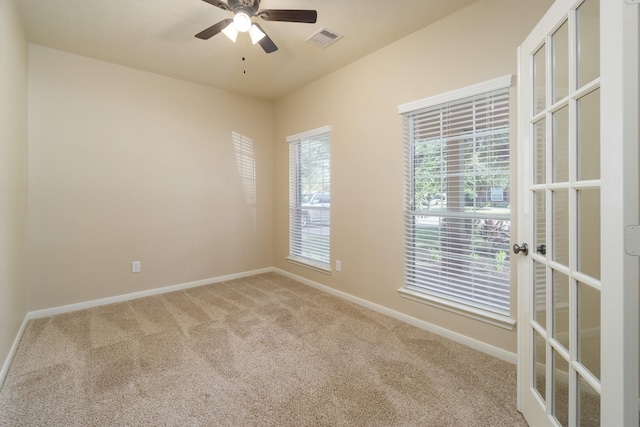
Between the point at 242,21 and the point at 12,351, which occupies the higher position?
the point at 242,21

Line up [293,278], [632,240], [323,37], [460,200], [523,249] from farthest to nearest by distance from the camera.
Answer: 1. [293,278]
2. [323,37]
3. [460,200]
4. [523,249]
5. [632,240]

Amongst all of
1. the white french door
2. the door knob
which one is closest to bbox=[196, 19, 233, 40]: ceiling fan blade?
the white french door

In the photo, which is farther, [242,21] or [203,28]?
[203,28]

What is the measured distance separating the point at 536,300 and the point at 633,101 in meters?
0.98

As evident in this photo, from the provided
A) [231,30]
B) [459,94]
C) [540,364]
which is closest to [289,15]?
[231,30]

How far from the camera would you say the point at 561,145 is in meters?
1.28

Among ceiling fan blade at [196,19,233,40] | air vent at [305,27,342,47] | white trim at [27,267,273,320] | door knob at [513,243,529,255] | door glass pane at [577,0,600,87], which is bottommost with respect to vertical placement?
white trim at [27,267,273,320]

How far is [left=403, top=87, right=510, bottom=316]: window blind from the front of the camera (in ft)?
7.34

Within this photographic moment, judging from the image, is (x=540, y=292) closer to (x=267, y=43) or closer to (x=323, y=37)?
(x=267, y=43)

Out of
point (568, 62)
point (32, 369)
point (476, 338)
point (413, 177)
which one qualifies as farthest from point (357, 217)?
point (32, 369)

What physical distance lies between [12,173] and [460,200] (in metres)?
3.59

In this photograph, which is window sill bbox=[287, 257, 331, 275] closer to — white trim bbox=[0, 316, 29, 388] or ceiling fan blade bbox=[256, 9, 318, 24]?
ceiling fan blade bbox=[256, 9, 318, 24]

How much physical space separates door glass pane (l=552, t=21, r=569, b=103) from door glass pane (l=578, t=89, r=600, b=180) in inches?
6.0

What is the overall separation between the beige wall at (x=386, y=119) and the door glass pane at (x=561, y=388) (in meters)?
0.90
